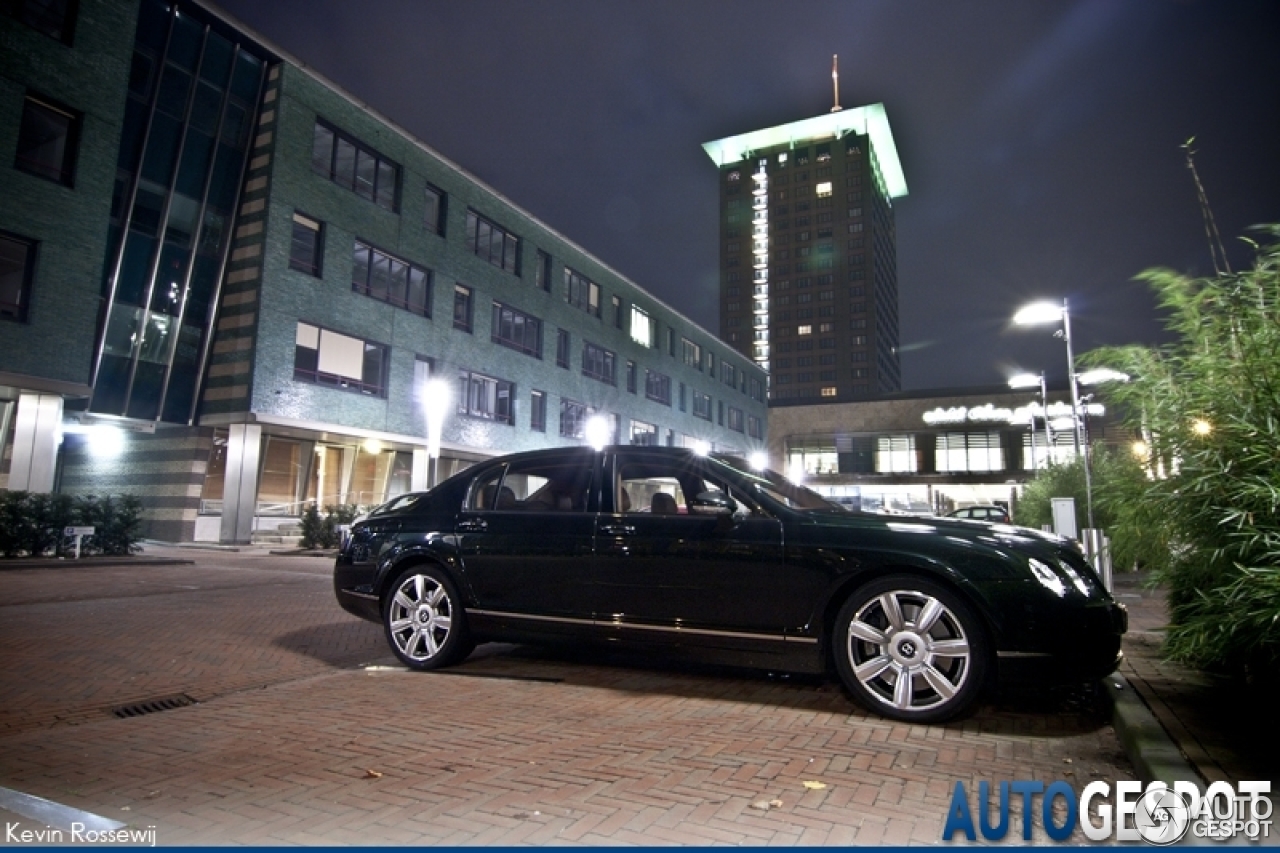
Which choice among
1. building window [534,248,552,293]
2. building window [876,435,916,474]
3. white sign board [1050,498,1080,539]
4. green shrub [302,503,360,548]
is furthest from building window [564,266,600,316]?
building window [876,435,916,474]

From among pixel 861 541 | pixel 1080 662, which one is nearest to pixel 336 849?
pixel 861 541

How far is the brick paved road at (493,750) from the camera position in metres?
2.98

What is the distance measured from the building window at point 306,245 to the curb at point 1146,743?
2290 centimetres

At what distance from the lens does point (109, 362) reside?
20531mm

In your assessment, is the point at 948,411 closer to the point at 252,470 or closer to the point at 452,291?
the point at 452,291

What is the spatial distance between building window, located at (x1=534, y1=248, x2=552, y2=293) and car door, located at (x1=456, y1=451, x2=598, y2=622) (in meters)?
29.3

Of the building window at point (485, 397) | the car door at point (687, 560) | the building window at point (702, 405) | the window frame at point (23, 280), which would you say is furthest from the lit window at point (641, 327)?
the car door at point (687, 560)

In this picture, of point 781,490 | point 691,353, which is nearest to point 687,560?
point 781,490

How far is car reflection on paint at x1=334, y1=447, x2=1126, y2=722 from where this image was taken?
13.8 feet

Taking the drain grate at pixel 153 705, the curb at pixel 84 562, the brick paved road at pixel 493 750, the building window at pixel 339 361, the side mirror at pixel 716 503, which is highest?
the building window at pixel 339 361

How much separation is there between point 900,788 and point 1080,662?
4.90ft

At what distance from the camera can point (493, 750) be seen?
3.89 meters

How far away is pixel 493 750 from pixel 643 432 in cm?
3899

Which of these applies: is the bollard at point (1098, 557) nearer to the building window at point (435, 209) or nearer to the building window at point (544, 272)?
the building window at point (435, 209)
